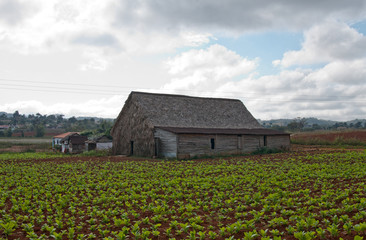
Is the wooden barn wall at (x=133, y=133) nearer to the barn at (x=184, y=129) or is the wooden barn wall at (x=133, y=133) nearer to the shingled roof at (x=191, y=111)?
the barn at (x=184, y=129)

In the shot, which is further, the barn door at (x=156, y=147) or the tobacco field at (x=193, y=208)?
the barn door at (x=156, y=147)

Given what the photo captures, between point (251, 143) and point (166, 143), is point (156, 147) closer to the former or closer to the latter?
point (166, 143)

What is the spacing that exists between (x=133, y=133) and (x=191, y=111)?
733 centimetres

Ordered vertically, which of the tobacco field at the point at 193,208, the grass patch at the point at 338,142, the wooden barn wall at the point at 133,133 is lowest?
the tobacco field at the point at 193,208

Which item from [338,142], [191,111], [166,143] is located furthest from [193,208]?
[338,142]

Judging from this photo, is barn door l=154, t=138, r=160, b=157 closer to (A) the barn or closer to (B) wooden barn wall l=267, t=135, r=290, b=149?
(A) the barn

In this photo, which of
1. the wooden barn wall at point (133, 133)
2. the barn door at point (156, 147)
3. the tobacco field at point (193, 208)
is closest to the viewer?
the tobacco field at point (193, 208)

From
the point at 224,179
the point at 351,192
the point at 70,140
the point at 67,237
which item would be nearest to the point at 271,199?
the point at 351,192

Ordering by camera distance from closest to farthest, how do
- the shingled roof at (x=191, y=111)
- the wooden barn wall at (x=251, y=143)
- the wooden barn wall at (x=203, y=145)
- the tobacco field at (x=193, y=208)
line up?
the tobacco field at (x=193, y=208) → the wooden barn wall at (x=203, y=145) → the wooden barn wall at (x=251, y=143) → the shingled roof at (x=191, y=111)

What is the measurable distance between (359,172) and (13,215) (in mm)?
16209

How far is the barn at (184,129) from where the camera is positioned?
1245 inches

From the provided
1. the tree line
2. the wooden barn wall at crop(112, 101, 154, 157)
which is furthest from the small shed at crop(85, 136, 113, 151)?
the tree line

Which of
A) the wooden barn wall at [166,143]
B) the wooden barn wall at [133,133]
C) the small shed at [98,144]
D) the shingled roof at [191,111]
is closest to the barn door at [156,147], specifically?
the wooden barn wall at [166,143]

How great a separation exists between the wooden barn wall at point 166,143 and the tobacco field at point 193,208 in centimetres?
1155
